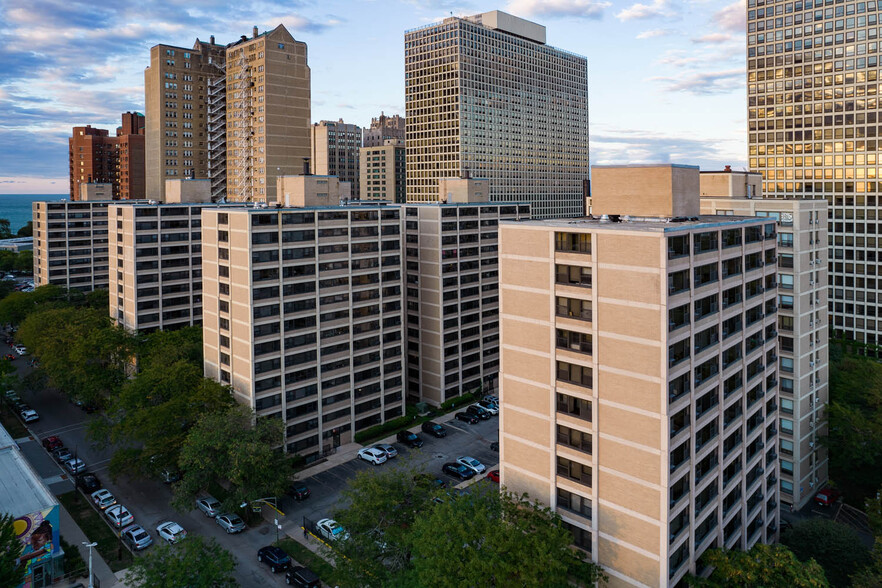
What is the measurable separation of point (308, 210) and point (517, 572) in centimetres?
5154

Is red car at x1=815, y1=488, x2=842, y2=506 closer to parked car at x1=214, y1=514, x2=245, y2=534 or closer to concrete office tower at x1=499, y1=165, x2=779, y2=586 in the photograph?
concrete office tower at x1=499, y1=165, x2=779, y2=586

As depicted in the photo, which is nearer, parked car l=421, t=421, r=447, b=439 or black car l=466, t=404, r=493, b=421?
parked car l=421, t=421, r=447, b=439

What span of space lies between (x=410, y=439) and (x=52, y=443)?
4743 centimetres

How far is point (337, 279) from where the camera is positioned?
258 feet

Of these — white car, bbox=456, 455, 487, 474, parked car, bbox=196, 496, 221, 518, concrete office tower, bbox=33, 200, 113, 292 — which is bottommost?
parked car, bbox=196, 496, 221, 518

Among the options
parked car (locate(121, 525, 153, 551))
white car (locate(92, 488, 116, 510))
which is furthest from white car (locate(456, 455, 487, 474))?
white car (locate(92, 488, 116, 510))

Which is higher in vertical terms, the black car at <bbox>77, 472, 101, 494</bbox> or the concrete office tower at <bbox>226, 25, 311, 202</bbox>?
the concrete office tower at <bbox>226, 25, 311, 202</bbox>

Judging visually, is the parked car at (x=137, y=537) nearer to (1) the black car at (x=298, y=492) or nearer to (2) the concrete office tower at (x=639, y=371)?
(1) the black car at (x=298, y=492)

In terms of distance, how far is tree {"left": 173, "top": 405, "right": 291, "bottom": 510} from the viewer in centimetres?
5850

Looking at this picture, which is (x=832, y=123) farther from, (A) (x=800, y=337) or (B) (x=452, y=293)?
(B) (x=452, y=293)

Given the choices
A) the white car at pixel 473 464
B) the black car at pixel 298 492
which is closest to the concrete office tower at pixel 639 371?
the white car at pixel 473 464

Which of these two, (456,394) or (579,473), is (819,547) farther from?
(456,394)

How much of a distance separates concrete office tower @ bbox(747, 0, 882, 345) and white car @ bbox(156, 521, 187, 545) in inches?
4764

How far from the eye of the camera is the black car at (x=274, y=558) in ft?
176
